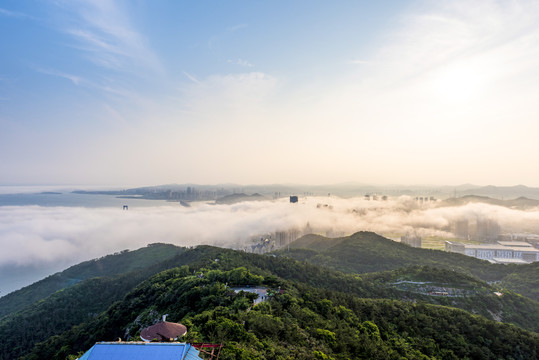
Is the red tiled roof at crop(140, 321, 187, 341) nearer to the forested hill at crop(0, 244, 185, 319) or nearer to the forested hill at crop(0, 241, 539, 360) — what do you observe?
the forested hill at crop(0, 241, 539, 360)

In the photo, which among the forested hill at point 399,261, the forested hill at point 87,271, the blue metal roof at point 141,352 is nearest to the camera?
the blue metal roof at point 141,352

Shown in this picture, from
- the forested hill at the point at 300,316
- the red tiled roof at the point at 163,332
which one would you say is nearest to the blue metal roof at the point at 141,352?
the forested hill at the point at 300,316

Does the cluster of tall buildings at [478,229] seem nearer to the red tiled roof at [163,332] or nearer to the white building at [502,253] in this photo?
the white building at [502,253]

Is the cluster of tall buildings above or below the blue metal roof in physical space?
below

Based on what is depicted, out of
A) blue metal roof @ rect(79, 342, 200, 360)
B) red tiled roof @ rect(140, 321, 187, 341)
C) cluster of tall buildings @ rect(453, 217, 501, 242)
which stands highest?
blue metal roof @ rect(79, 342, 200, 360)

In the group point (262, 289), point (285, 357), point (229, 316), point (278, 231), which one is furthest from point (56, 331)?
point (278, 231)

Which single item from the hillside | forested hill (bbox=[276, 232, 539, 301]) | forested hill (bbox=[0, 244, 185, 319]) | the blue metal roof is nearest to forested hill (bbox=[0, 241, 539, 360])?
the hillside

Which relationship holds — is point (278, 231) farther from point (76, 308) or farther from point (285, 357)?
point (285, 357)
